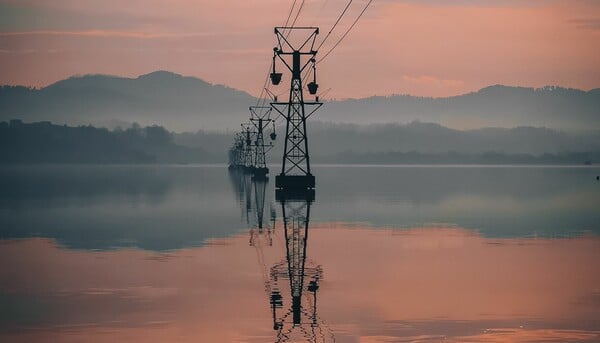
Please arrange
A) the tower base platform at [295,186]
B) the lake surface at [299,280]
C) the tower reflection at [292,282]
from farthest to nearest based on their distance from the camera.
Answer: the tower base platform at [295,186]
the lake surface at [299,280]
the tower reflection at [292,282]

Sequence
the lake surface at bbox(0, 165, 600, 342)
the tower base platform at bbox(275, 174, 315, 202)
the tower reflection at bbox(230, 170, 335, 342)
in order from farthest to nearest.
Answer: the tower base platform at bbox(275, 174, 315, 202) → the lake surface at bbox(0, 165, 600, 342) → the tower reflection at bbox(230, 170, 335, 342)

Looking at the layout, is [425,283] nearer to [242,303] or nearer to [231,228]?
[242,303]

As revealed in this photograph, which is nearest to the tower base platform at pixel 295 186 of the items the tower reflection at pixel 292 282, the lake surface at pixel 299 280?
the tower reflection at pixel 292 282

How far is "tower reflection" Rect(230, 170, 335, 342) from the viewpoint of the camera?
21.0 m

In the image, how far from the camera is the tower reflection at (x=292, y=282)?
21047 mm

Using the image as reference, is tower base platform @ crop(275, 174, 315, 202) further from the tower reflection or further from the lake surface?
the lake surface

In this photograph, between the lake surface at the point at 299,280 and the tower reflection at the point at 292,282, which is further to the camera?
the lake surface at the point at 299,280

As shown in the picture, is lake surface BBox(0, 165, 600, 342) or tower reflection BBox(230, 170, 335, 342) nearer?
tower reflection BBox(230, 170, 335, 342)

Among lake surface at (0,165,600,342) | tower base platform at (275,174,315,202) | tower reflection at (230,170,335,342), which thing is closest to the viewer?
tower reflection at (230,170,335,342)

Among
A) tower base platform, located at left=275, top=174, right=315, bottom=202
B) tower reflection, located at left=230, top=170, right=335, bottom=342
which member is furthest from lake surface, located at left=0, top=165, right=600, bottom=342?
tower base platform, located at left=275, top=174, right=315, bottom=202

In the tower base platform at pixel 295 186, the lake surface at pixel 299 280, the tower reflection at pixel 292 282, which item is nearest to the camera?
the tower reflection at pixel 292 282

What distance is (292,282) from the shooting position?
1134 inches

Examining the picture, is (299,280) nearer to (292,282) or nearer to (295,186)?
(292,282)

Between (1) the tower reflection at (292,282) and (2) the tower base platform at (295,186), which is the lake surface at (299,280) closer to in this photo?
(1) the tower reflection at (292,282)
